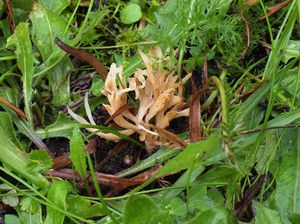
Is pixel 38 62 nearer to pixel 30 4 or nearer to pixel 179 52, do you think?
pixel 30 4

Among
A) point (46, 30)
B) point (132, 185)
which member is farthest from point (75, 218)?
point (46, 30)

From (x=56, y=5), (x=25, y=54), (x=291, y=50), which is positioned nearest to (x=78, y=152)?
(x=25, y=54)

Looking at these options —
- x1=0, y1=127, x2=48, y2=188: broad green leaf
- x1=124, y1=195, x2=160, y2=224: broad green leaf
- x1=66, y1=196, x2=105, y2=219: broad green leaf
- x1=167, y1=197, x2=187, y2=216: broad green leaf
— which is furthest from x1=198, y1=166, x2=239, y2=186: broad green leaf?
x1=0, y1=127, x2=48, y2=188: broad green leaf

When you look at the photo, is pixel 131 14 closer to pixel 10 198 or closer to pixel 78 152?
pixel 78 152

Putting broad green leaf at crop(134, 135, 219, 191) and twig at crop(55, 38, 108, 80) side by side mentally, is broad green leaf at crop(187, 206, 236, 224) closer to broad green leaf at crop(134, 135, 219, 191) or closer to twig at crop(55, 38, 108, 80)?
broad green leaf at crop(134, 135, 219, 191)

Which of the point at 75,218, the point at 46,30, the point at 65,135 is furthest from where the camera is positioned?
the point at 46,30

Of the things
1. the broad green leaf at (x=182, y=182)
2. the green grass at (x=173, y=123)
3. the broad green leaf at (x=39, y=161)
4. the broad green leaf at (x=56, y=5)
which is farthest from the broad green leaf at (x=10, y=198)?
the broad green leaf at (x=56, y=5)

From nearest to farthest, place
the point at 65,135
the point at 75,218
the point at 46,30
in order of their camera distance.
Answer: the point at 75,218, the point at 65,135, the point at 46,30
